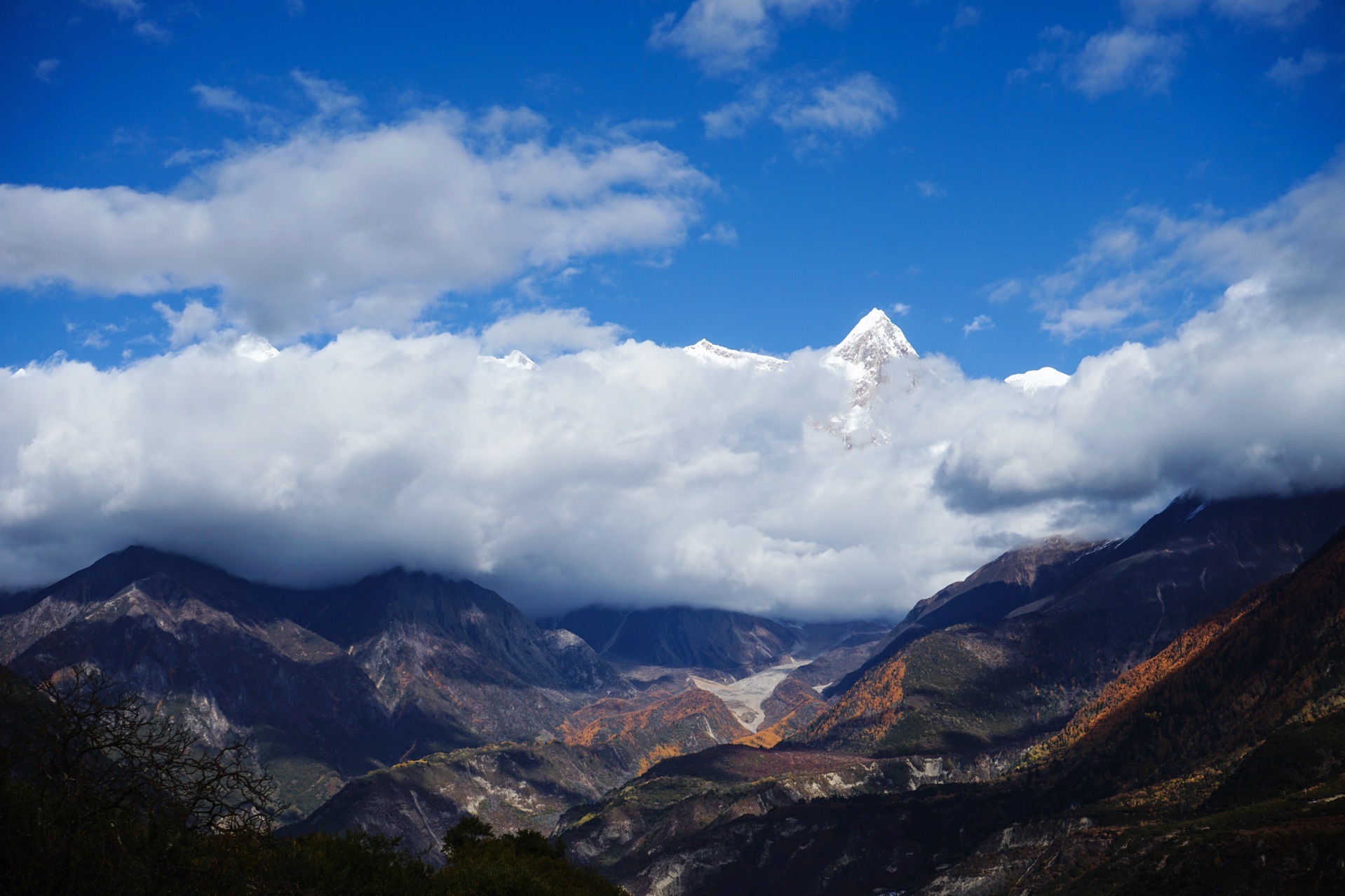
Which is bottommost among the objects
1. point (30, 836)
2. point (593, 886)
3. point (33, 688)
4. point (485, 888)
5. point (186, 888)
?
point (593, 886)

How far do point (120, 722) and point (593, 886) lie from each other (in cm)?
16734

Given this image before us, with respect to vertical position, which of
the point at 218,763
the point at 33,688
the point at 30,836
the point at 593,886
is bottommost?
the point at 593,886

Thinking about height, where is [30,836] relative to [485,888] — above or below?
above

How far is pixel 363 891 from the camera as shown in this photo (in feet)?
380

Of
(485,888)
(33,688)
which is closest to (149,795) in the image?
(33,688)

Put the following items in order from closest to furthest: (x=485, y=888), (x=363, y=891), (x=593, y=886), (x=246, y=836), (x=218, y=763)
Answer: (x=218, y=763) < (x=246, y=836) < (x=363, y=891) < (x=485, y=888) < (x=593, y=886)

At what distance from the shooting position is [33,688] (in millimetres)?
42688

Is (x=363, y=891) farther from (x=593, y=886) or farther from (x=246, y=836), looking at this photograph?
(x=593, y=886)

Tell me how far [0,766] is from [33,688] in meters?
10.9

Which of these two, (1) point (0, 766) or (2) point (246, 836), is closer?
(1) point (0, 766)

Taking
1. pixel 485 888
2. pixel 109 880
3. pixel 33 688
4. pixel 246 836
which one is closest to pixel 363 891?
pixel 485 888

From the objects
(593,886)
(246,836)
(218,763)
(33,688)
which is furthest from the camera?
(593,886)

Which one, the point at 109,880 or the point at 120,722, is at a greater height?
the point at 120,722

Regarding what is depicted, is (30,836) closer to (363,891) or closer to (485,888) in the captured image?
(363,891)
